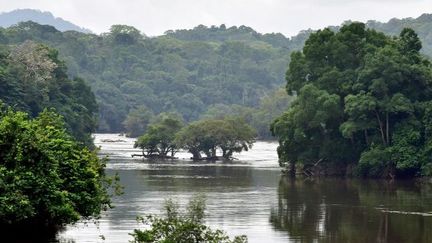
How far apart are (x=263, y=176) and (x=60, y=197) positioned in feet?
146

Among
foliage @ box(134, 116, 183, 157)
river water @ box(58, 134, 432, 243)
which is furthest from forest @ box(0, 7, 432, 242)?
river water @ box(58, 134, 432, 243)

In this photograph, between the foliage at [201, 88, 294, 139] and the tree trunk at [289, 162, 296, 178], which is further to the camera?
the foliage at [201, 88, 294, 139]

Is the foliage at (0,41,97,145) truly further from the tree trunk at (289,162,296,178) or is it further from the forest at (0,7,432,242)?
the tree trunk at (289,162,296,178)

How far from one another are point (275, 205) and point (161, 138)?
49123mm

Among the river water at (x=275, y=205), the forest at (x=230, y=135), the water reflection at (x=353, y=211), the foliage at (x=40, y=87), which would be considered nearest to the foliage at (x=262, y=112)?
the forest at (x=230, y=135)

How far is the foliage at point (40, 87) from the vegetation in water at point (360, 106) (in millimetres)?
24775

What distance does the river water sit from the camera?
44.5 m

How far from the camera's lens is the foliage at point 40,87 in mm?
93188

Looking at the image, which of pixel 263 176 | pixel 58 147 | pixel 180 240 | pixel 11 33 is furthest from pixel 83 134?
pixel 11 33

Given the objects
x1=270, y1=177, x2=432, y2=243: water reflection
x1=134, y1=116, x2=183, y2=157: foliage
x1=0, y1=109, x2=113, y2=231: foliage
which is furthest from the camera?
x1=134, y1=116, x2=183, y2=157: foliage

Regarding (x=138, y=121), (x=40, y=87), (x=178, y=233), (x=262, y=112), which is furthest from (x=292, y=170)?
(x=262, y=112)

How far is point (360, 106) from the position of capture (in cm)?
7331

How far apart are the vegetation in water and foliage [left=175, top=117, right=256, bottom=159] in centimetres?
1968

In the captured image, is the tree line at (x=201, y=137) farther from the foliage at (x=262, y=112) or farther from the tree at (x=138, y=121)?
the foliage at (x=262, y=112)
